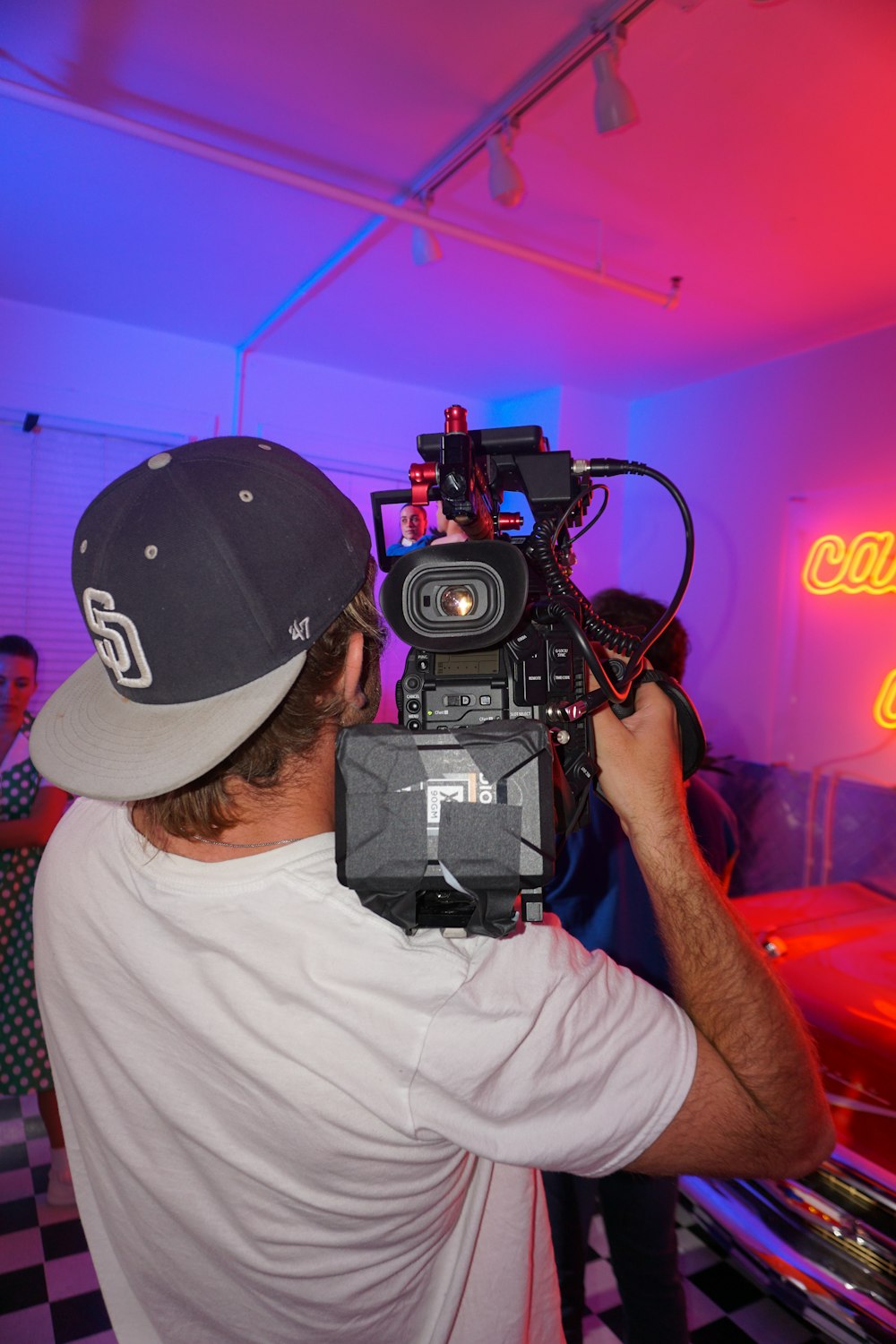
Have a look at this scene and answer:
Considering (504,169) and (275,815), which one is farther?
(504,169)

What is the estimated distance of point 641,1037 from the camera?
672 mm

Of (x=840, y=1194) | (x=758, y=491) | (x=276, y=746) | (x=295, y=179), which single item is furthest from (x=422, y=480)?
(x=758, y=491)

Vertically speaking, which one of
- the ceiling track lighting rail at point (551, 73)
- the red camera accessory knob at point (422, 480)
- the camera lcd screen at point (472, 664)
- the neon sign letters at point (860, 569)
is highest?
the ceiling track lighting rail at point (551, 73)

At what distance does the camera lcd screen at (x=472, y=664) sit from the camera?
0.76 meters

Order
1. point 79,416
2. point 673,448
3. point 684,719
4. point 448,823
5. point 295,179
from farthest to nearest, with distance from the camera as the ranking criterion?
point 673,448 → point 79,416 → point 295,179 → point 684,719 → point 448,823

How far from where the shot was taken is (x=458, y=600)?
71 cm

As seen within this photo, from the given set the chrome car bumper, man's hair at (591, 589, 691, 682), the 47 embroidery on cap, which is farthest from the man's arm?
the chrome car bumper

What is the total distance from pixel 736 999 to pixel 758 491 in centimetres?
389

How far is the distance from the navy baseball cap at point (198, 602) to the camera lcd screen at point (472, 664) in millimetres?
117

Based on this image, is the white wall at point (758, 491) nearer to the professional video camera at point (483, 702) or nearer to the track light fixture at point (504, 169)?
the track light fixture at point (504, 169)

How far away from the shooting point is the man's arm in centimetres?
69

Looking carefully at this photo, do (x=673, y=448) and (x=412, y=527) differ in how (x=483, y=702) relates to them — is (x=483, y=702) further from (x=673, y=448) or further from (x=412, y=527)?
(x=673, y=448)

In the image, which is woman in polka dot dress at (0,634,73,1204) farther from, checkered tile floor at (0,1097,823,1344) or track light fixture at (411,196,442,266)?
track light fixture at (411,196,442,266)

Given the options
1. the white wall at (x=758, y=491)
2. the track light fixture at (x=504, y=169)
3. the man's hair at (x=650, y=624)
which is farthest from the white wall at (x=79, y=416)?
the man's hair at (x=650, y=624)
